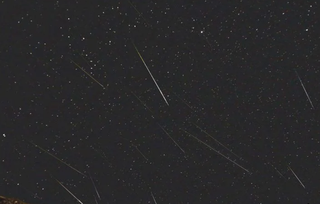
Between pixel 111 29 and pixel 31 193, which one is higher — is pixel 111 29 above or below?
above

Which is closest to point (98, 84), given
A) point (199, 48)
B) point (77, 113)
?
point (77, 113)

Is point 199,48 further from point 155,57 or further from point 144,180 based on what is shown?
point 144,180

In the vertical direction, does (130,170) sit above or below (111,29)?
below

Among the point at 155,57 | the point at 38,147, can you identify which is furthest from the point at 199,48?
the point at 38,147

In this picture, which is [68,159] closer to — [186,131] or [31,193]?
[31,193]

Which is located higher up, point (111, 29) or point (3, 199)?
point (111, 29)

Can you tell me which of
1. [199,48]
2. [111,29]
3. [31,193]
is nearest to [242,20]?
[199,48]

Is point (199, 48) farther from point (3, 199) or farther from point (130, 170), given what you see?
point (3, 199)

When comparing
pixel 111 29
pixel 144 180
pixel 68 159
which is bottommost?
pixel 144 180
